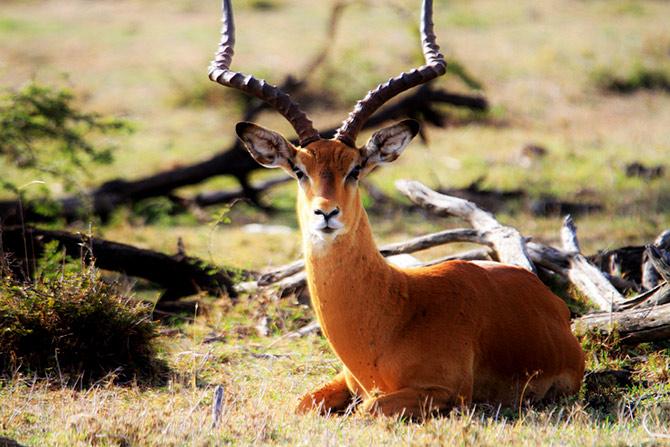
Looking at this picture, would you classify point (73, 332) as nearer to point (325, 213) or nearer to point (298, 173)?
point (298, 173)

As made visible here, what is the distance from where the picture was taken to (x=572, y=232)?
9.24 meters

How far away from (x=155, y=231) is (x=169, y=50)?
567 inches

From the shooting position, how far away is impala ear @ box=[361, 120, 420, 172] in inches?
273

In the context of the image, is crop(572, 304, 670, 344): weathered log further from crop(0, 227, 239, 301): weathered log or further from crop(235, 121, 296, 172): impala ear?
crop(0, 227, 239, 301): weathered log

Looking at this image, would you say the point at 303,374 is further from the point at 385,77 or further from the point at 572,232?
the point at 385,77

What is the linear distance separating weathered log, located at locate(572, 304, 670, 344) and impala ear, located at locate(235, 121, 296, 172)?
9.56 ft

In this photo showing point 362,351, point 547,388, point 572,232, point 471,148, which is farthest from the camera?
point 471,148

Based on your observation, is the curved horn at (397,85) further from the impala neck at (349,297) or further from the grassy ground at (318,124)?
the grassy ground at (318,124)

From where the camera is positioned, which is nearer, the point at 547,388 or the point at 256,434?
the point at 256,434

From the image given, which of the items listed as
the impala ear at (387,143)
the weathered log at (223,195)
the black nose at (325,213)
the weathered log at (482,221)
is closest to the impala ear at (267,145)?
the impala ear at (387,143)

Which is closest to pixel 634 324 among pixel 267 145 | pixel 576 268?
pixel 576 268

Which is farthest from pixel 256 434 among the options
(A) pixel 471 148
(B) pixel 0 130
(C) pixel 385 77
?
(C) pixel 385 77

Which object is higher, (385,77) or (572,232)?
(385,77)

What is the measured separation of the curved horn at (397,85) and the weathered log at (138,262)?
304 centimetres
